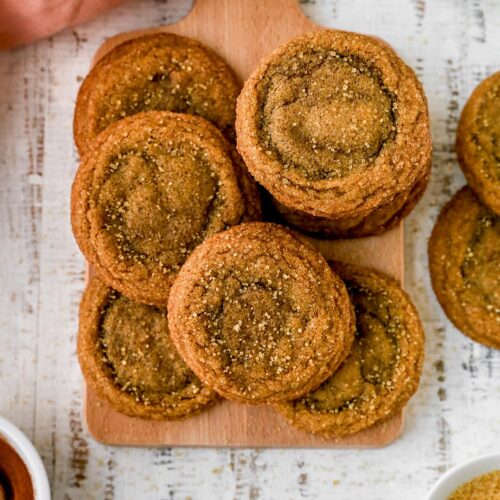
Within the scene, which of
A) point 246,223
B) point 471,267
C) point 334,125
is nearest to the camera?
point 334,125

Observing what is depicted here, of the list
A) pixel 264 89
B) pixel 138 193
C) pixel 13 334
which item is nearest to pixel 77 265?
pixel 13 334

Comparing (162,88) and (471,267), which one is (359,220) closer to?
(471,267)

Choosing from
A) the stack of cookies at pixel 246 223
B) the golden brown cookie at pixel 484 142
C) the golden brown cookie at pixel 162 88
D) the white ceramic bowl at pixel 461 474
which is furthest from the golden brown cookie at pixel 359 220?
the white ceramic bowl at pixel 461 474

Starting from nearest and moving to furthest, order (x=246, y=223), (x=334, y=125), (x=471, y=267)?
(x=334, y=125) < (x=246, y=223) < (x=471, y=267)

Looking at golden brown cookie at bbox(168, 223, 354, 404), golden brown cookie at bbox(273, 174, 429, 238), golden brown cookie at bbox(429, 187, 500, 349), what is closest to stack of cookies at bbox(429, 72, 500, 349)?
golden brown cookie at bbox(429, 187, 500, 349)

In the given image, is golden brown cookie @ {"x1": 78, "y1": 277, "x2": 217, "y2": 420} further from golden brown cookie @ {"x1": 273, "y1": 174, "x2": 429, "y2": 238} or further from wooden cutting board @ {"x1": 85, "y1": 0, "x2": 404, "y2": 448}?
golden brown cookie @ {"x1": 273, "y1": 174, "x2": 429, "y2": 238}

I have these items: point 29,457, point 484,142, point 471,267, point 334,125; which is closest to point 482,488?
point 471,267

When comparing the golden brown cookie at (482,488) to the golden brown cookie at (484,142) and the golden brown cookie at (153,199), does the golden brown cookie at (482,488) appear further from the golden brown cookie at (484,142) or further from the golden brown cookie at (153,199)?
the golden brown cookie at (153,199)
